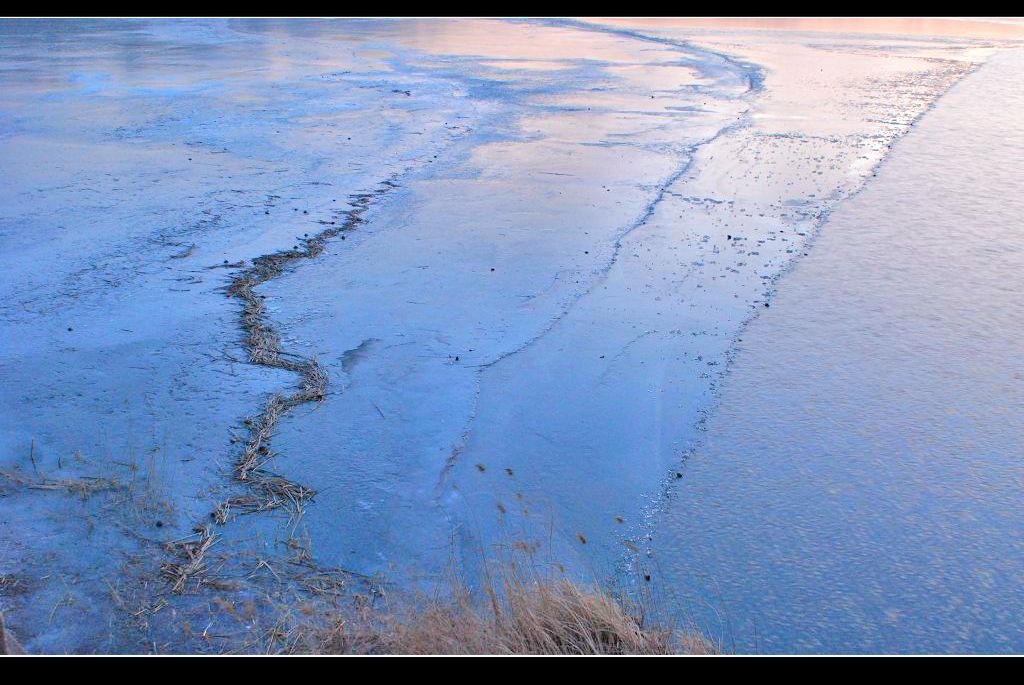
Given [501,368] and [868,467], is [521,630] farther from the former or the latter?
[501,368]

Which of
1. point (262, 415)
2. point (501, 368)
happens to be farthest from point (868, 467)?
point (262, 415)

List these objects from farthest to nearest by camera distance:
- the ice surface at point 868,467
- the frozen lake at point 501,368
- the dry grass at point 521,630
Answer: the frozen lake at point 501,368, the ice surface at point 868,467, the dry grass at point 521,630

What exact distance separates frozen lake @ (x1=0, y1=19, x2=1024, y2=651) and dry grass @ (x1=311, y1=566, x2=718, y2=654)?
12.3 inches

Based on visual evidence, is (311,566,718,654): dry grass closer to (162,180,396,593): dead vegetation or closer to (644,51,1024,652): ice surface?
(644,51,1024,652): ice surface

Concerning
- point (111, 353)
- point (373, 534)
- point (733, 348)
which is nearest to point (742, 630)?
Result: point (373, 534)

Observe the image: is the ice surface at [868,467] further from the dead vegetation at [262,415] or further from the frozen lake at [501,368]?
the dead vegetation at [262,415]

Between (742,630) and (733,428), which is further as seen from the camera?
(733,428)

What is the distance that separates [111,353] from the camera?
16.8 ft

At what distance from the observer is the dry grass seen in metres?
2.81

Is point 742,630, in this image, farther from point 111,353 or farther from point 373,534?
point 111,353

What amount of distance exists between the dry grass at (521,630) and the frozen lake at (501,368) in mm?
311

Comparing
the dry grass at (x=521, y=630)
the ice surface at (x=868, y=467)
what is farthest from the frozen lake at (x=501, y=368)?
the dry grass at (x=521, y=630)

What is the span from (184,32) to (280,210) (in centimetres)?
1759

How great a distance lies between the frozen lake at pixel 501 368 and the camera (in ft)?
11.3
